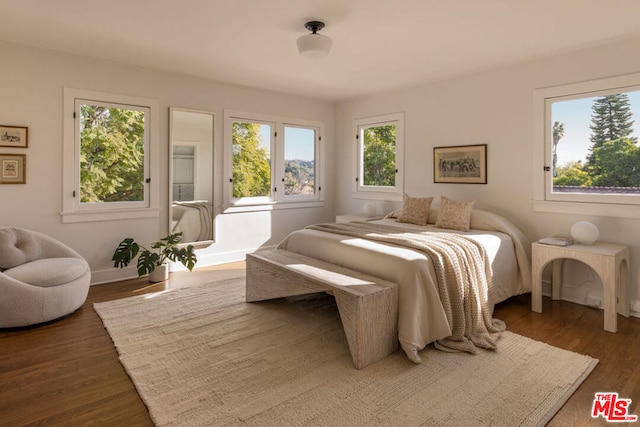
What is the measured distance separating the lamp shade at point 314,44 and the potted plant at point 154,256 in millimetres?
2542

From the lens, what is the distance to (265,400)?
2027 millimetres

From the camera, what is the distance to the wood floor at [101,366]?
6.31ft

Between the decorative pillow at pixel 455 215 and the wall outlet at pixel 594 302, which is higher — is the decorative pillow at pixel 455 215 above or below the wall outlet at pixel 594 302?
above

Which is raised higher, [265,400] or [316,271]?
[316,271]

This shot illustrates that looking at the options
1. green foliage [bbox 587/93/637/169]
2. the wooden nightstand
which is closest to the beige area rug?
the wooden nightstand

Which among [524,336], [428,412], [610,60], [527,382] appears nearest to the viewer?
[428,412]

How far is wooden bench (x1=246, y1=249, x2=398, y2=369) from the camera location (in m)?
2.35

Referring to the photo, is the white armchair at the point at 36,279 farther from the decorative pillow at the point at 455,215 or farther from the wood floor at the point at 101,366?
the decorative pillow at the point at 455,215

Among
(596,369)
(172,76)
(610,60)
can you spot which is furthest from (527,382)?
(172,76)

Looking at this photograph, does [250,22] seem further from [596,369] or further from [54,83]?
[596,369]

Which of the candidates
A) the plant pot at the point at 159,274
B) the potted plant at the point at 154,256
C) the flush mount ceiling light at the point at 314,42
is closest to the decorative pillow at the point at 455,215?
the flush mount ceiling light at the point at 314,42

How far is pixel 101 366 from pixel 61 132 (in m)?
2.69

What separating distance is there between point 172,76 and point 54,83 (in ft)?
4.02

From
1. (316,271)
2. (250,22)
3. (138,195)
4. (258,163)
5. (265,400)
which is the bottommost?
(265,400)
